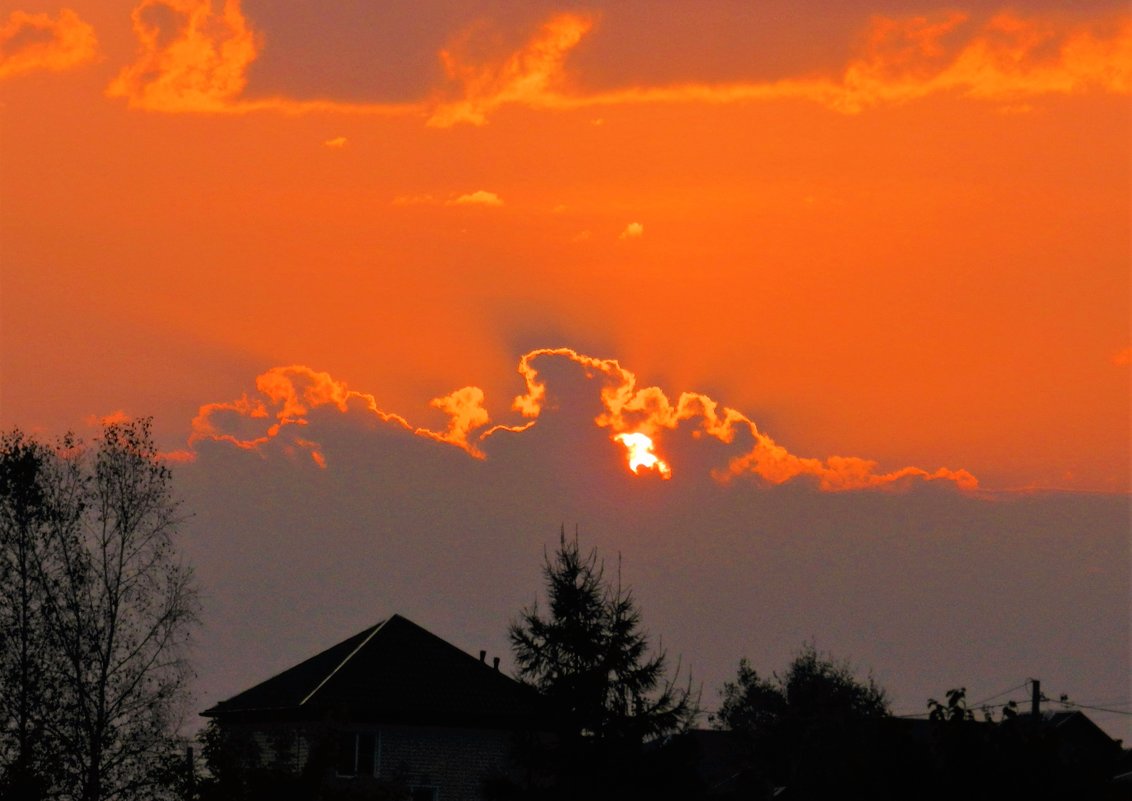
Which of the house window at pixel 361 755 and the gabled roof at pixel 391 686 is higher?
the gabled roof at pixel 391 686

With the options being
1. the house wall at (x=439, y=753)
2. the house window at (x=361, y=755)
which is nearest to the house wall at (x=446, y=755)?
the house wall at (x=439, y=753)

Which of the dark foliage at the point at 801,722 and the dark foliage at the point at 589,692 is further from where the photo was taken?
the dark foliage at the point at 801,722

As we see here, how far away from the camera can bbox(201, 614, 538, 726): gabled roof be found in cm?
5478

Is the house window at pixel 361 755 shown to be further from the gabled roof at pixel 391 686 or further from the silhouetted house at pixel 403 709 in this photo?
the gabled roof at pixel 391 686

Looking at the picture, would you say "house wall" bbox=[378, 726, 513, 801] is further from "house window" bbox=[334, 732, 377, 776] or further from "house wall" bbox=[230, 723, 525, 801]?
"house window" bbox=[334, 732, 377, 776]

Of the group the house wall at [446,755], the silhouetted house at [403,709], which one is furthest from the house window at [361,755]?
the house wall at [446,755]

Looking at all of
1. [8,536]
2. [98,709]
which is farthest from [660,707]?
[8,536]

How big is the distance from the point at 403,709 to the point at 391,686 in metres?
1.37

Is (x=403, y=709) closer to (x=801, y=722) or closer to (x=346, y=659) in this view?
(x=346, y=659)

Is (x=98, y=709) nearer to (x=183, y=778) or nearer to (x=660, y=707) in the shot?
(x=183, y=778)

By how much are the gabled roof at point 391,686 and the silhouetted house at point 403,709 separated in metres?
0.04

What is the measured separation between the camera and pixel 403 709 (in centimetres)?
5516

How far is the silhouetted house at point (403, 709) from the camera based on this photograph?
177ft

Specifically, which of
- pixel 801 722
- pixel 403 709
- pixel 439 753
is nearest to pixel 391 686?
pixel 403 709
